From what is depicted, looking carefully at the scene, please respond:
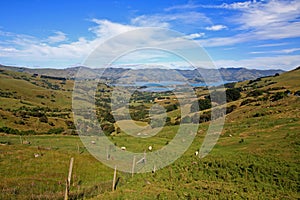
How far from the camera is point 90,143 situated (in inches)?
1384

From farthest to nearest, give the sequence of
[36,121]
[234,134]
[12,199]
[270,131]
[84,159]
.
Result: [36,121], [234,134], [270,131], [84,159], [12,199]

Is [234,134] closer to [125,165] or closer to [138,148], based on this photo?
[138,148]

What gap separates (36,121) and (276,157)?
7385 centimetres

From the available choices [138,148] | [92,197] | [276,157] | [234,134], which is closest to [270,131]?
[234,134]

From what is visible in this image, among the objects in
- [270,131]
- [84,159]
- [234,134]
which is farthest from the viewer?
[234,134]

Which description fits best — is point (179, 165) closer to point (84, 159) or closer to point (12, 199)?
point (84, 159)

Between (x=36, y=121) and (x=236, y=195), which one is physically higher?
(x=236, y=195)

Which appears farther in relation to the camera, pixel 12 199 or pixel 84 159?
pixel 84 159

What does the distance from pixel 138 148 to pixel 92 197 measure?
689 inches

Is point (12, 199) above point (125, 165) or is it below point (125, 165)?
above

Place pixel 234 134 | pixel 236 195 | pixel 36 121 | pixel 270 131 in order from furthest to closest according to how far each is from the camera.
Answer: pixel 36 121, pixel 234 134, pixel 270 131, pixel 236 195

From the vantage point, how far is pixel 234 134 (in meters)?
34.3

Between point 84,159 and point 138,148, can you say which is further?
point 138,148

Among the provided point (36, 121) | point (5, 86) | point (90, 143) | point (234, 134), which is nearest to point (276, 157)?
point (234, 134)
